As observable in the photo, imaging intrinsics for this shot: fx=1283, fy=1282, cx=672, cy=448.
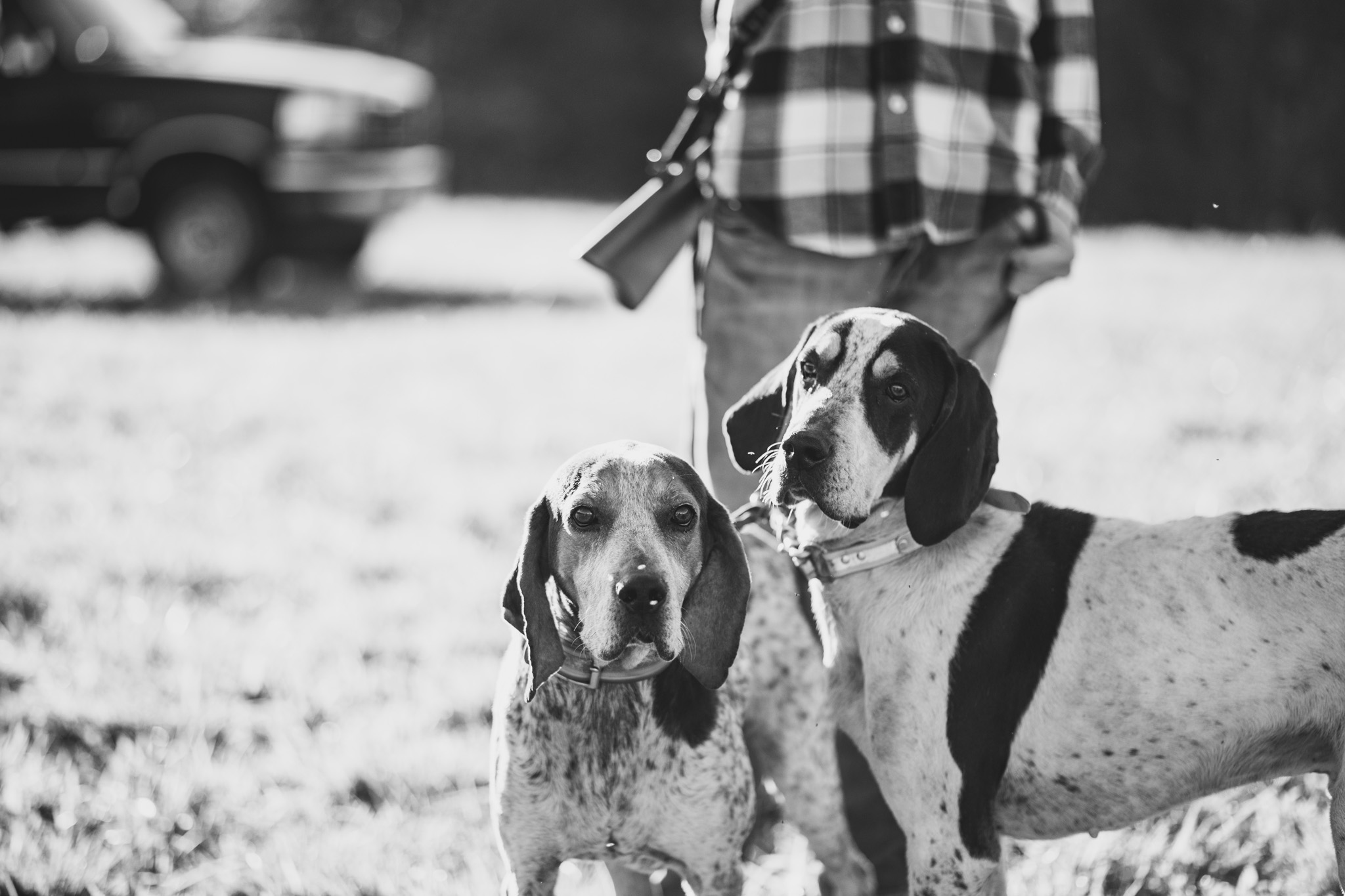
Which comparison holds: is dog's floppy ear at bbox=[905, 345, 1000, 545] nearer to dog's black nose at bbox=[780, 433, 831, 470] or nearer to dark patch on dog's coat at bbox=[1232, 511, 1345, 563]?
dog's black nose at bbox=[780, 433, 831, 470]

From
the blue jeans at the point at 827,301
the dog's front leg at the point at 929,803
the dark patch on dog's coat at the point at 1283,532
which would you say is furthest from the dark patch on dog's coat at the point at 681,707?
the dark patch on dog's coat at the point at 1283,532

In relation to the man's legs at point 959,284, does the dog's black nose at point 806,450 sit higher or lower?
lower

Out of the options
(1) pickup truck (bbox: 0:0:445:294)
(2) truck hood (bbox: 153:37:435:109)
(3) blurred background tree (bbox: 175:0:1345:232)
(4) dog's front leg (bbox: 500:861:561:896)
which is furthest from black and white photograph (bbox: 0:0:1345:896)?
(3) blurred background tree (bbox: 175:0:1345:232)

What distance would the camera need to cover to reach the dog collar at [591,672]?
2.56 meters

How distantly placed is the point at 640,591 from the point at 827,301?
3.97 feet

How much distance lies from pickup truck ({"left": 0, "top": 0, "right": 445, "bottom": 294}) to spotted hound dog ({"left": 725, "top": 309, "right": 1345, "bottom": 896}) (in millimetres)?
8947

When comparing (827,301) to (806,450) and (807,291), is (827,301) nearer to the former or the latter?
(807,291)

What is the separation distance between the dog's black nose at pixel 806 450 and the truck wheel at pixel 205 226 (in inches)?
358

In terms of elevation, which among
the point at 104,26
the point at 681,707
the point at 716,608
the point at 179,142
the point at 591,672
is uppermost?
the point at 104,26

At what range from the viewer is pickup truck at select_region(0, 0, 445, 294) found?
1023cm

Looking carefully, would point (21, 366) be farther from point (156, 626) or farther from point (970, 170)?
point (970, 170)

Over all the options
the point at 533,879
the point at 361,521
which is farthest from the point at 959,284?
the point at 361,521

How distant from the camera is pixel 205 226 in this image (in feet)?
34.8

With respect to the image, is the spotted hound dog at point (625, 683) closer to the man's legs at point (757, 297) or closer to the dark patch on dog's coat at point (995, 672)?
the dark patch on dog's coat at point (995, 672)
